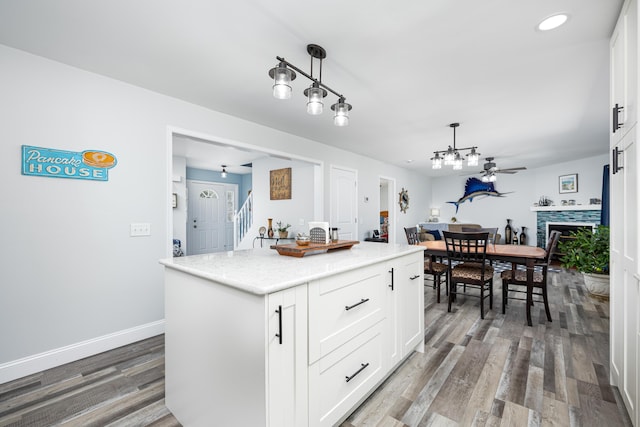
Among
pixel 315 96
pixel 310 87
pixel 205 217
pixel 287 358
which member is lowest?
pixel 287 358

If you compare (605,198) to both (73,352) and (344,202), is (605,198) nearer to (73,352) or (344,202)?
(344,202)

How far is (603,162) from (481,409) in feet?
24.1

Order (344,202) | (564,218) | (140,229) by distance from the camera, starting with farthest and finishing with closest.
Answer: (564,218)
(344,202)
(140,229)

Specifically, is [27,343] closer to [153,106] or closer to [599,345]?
[153,106]

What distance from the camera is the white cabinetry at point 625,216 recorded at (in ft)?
4.57

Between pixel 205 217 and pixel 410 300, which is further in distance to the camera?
pixel 205 217

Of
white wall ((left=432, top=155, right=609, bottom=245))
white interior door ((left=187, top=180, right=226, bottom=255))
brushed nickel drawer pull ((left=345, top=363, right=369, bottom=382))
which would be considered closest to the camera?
brushed nickel drawer pull ((left=345, top=363, right=369, bottom=382))

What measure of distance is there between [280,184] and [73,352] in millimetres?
3900

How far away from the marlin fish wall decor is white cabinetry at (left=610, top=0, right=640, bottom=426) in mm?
6987

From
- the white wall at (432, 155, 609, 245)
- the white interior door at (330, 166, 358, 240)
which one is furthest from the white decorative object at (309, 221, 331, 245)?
Result: the white wall at (432, 155, 609, 245)

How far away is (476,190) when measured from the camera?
8367mm

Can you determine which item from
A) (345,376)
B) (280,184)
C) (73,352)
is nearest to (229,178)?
(280,184)

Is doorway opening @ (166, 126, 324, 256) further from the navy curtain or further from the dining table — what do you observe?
the navy curtain

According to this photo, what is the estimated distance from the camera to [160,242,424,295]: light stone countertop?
1.15 m
